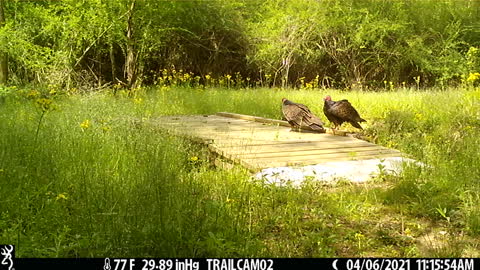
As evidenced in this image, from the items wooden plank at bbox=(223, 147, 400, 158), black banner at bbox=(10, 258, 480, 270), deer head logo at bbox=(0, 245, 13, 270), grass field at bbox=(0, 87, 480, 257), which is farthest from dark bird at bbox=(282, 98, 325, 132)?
deer head logo at bbox=(0, 245, 13, 270)

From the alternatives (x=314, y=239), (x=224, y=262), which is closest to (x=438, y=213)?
(x=314, y=239)

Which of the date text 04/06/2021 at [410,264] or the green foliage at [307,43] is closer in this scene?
the date text 04/06/2021 at [410,264]

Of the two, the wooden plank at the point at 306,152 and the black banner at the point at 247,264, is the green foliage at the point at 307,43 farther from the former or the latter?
the black banner at the point at 247,264

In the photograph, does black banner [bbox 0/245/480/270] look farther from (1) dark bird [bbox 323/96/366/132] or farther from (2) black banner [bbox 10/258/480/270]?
(1) dark bird [bbox 323/96/366/132]

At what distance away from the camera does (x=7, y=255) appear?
2031 mm

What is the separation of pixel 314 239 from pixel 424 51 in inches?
467

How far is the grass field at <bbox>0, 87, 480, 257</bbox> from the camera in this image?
2.21 metres

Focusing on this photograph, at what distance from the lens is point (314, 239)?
8.04 feet

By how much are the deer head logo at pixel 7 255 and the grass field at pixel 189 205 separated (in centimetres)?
5

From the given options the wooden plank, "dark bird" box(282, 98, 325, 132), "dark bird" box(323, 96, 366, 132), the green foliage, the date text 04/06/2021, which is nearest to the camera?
the date text 04/06/2021

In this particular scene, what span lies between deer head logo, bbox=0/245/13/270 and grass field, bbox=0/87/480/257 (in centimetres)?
5

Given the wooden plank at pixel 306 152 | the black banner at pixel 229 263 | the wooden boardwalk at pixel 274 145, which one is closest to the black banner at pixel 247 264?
the black banner at pixel 229 263

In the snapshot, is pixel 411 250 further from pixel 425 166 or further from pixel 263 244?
pixel 425 166

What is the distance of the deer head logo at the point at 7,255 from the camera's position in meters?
1.99
